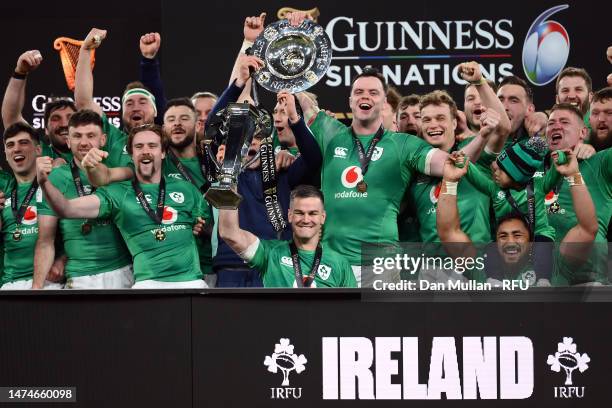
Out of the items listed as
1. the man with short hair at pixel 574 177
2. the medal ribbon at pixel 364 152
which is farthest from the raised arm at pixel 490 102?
the medal ribbon at pixel 364 152

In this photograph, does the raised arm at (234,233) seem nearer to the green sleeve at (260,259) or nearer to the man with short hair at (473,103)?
the green sleeve at (260,259)

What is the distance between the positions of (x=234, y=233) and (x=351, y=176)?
797 mm

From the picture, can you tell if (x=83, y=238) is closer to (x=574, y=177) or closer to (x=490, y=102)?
(x=490, y=102)

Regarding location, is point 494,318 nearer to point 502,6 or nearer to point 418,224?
point 418,224

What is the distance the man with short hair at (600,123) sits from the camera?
578cm

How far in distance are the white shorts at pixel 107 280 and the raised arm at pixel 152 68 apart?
106 cm

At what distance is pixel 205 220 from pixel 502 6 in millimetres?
2251

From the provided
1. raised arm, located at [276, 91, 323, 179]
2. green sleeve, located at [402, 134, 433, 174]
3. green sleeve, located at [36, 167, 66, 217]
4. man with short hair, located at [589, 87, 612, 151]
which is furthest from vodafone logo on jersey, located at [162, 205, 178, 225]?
man with short hair, located at [589, 87, 612, 151]

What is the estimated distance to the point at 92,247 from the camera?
595cm

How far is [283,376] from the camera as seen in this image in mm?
5520

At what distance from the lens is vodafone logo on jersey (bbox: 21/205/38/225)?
6062 mm

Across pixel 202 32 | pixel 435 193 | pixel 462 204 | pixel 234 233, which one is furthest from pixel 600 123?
pixel 202 32

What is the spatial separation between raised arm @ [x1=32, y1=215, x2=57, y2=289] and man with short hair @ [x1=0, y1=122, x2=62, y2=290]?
47 millimetres

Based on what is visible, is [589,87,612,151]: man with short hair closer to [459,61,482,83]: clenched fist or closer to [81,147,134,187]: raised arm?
[459,61,482,83]: clenched fist
